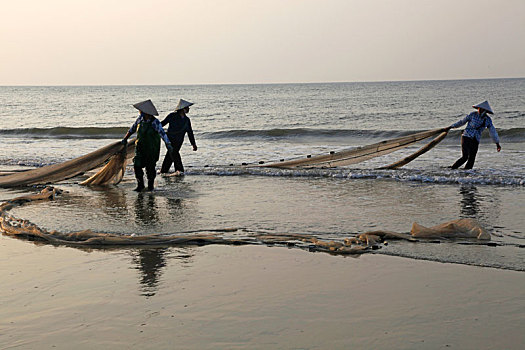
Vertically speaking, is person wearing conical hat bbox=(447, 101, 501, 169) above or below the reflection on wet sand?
above

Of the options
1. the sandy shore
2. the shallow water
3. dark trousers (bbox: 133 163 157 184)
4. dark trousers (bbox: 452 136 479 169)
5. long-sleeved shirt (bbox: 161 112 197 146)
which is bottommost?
the shallow water

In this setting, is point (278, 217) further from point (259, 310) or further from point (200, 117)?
point (200, 117)

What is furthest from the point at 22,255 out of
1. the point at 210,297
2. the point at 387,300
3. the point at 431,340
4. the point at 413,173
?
the point at 413,173

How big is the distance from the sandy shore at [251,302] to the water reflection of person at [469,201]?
2.88 metres

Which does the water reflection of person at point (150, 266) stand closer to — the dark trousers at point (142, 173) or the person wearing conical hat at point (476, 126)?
the dark trousers at point (142, 173)

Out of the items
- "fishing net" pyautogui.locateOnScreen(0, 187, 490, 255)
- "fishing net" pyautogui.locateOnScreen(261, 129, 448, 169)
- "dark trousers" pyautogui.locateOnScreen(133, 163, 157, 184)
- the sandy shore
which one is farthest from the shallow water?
the sandy shore

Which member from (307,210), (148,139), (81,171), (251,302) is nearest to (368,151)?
(307,210)

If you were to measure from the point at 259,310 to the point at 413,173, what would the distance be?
7.94 metres

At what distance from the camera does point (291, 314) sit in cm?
424

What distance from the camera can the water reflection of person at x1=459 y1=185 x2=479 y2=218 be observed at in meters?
8.16

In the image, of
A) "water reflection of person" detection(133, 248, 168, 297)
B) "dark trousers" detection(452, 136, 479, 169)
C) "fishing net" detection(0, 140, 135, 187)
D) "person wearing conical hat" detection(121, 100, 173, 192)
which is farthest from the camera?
"dark trousers" detection(452, 136, 479, 169)

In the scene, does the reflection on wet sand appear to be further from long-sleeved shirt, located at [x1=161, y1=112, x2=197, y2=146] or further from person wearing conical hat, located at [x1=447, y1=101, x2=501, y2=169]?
person wearing conical hat, located at [x1=447, y1=101, x2=501, y2=169]

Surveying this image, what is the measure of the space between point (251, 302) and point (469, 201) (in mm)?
5544

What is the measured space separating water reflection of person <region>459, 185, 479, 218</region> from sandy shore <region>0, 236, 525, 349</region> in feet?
9.46
